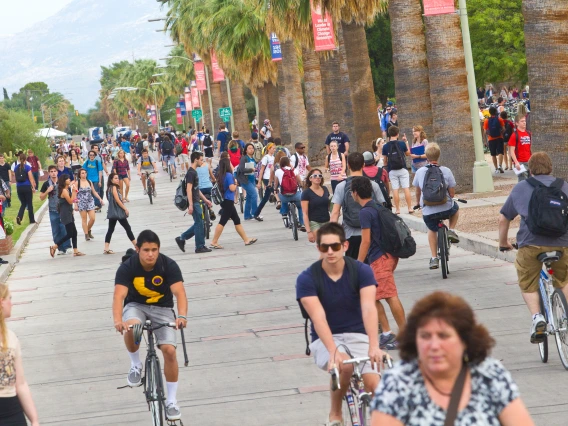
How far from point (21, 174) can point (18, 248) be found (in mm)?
5362

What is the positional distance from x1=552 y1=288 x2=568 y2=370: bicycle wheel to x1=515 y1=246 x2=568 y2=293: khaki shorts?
23cm

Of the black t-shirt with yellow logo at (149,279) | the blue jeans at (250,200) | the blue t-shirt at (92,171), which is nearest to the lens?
the black t-shirt with yellow logo at (149,279)

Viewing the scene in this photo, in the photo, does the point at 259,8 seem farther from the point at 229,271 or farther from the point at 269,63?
the point at 229,271

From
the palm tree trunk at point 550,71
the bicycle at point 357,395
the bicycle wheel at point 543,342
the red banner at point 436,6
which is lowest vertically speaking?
the bicycle wheel at point 543,342

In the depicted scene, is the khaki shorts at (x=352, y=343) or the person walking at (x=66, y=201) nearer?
the khaki shorts at (x=352, y=343)

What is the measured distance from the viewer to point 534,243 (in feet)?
31.4

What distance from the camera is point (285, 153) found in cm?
2492

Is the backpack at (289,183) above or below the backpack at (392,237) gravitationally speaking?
below

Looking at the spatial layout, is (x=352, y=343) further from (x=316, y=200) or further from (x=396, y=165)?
(x=396, y=165)

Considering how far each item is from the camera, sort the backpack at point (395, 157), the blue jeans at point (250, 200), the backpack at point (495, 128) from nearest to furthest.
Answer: the backpack at point (395, 157) < the blue jeans at point (250, 200) < the backpack at point (495, 128)

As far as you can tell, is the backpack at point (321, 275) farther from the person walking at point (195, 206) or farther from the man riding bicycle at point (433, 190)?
the person walking at point (195, 206)

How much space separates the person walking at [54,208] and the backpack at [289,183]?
4.47 meters

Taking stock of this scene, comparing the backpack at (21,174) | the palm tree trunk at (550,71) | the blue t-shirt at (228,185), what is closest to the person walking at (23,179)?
the backpack at (21,174)

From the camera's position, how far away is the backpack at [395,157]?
2264 cm
